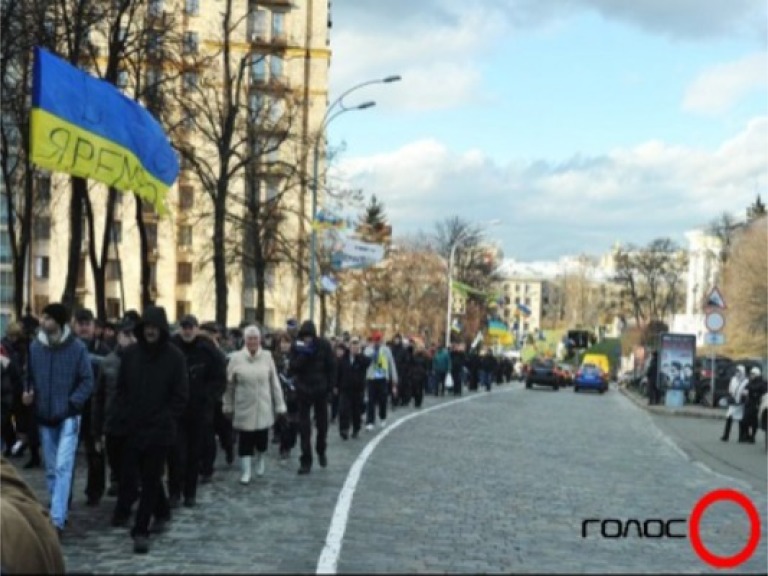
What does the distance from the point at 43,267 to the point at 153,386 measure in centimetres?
7570

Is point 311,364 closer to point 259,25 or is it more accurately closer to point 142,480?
point 142,480

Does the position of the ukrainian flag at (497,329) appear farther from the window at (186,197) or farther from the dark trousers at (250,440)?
the dark trousers at (250,440)

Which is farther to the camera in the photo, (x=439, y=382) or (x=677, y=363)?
(x=439, y=382)

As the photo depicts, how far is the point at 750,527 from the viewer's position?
1215 centimetres

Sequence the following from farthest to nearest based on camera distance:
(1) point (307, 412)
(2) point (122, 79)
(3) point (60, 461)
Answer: (2) point (122, 79)
(1) point (307, 412)
(3) point (60, 461)

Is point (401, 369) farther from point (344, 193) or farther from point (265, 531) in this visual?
point (265, 531)

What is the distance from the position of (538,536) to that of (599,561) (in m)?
1.36

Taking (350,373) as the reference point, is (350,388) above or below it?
below

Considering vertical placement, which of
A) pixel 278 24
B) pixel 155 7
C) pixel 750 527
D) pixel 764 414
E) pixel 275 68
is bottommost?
pixel 750 527

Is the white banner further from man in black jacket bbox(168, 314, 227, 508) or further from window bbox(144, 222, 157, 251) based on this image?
window bbox(144, 222, 157, 251)

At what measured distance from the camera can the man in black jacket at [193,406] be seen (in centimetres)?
1217

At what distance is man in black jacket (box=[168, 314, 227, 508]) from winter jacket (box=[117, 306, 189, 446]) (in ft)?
5.20

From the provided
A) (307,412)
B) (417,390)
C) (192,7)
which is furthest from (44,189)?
(307,412)

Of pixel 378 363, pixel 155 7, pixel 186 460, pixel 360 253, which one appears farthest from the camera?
pixel 360 253
